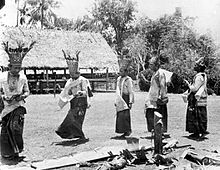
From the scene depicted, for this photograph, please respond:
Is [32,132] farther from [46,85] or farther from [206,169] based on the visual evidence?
[46,85]

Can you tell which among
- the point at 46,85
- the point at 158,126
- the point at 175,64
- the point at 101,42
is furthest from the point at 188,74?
the point at 158,126

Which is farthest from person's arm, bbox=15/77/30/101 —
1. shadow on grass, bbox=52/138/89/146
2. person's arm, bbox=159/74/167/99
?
person's arm, bbox=159/74/167/99

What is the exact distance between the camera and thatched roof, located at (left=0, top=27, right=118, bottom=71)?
67.2 feet

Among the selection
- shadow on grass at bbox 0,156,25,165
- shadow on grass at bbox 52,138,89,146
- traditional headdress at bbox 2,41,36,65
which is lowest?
shadow on grass at bbox 0,156,25,165

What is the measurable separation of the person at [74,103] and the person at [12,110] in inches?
54.3

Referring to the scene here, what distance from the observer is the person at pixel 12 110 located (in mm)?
5160

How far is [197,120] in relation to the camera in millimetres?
6871

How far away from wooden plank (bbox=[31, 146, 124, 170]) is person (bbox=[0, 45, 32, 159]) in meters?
0.55

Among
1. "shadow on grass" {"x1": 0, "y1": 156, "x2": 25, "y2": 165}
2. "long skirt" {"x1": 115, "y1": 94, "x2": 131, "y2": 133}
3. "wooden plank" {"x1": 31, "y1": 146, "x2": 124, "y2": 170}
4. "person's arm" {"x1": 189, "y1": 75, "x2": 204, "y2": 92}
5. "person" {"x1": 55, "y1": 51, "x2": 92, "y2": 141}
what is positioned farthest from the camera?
"long skirt" {"x1": 115, "y1": 94, "x2": 131, "y2": 133}

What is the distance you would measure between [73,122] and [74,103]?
1.26ft

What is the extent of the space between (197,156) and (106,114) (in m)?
6.34

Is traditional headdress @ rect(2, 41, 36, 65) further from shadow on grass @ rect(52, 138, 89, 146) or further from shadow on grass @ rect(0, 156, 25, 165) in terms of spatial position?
shadow on grass @ rect(52, 138, 89, 146)

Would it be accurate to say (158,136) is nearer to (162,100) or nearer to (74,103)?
(162,100)

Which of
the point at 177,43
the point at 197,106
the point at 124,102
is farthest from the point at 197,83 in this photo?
the point at 177,43
